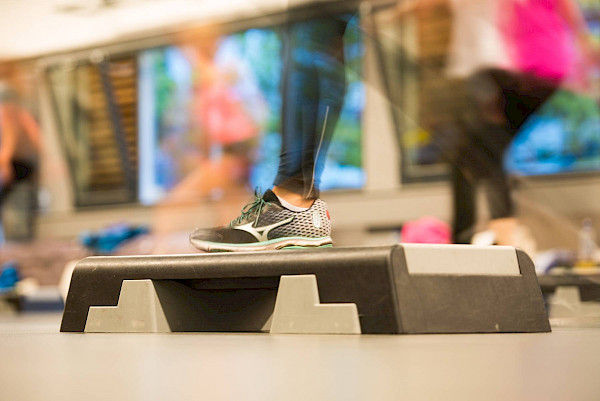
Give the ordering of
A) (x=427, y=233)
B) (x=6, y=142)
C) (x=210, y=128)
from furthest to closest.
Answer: (x=6, y=142) < (x=210, y=128) < (x=427, y=233)

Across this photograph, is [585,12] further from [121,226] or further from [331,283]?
[331,283]

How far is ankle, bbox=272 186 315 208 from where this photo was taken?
5.27 ft

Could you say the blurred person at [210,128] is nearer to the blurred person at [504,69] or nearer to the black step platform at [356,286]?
the blurred person at [504,69]

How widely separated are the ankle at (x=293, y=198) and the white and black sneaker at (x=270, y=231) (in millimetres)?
16

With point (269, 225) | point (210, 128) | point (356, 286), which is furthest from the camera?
point (210, 128)

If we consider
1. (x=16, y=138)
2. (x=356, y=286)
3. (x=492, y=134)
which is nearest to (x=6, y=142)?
(x=16, y=138)

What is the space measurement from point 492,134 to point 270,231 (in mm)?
2339

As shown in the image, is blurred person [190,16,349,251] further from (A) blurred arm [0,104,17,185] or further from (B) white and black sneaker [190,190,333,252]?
(A) blurred arm [0,104,17,185]

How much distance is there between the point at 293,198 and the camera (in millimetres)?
1605

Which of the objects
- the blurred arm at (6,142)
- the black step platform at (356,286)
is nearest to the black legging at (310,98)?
the black step platform at (356,286)

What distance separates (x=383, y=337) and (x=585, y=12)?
4.45 metres

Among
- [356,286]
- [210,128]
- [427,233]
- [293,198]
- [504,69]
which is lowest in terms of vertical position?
[427,233]

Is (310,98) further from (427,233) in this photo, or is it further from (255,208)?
(427,233)

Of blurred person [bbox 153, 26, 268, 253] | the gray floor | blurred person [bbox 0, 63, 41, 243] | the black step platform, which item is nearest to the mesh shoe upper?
the black step platform
